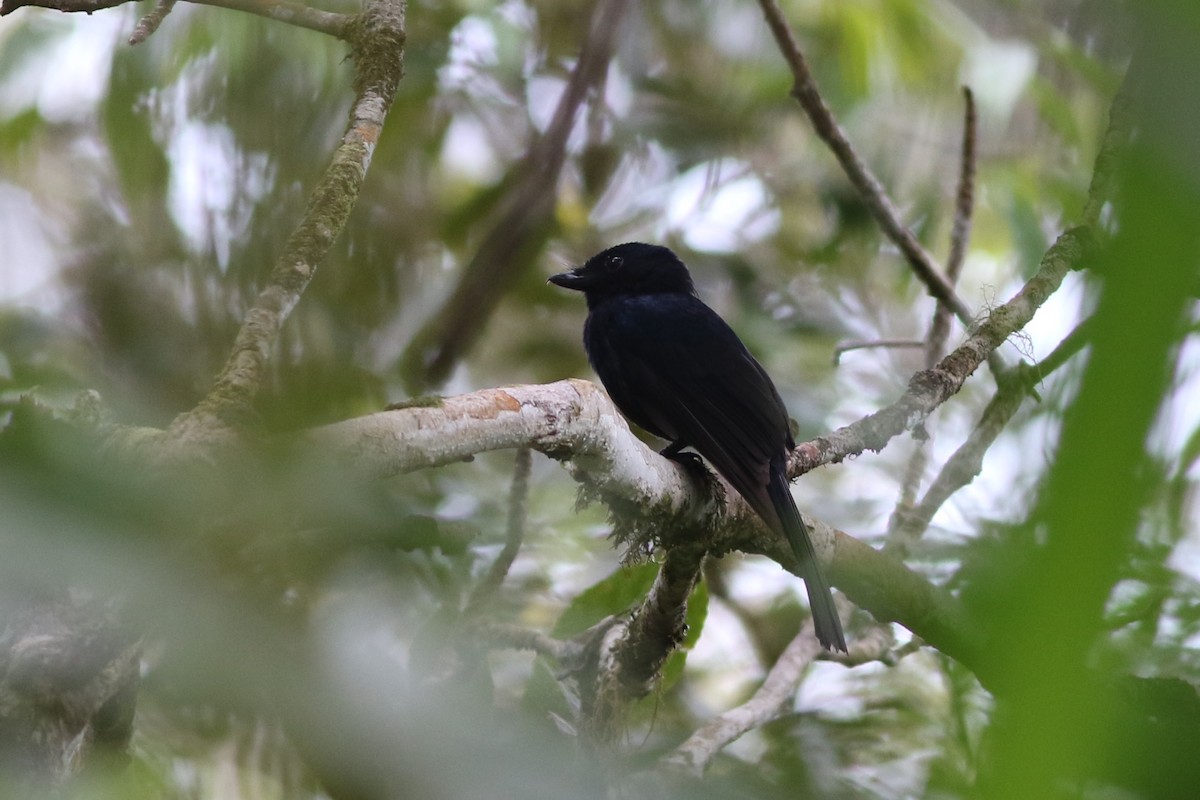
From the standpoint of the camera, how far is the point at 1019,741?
33 centimetres

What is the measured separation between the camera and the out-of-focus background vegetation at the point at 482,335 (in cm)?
101

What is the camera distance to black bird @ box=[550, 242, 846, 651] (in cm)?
280

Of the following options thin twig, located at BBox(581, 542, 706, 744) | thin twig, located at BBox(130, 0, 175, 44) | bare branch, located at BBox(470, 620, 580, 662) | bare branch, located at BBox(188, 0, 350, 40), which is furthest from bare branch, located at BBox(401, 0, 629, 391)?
thin twig, located at BBox(130, 0, 175, 44)

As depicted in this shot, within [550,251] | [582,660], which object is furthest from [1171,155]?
[550,251]

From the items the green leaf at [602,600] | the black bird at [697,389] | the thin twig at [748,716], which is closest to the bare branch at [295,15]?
the black bird at [697,389]

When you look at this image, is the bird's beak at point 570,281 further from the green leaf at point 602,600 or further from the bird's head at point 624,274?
the green leaf at point 602,600

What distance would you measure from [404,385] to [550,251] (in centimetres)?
201

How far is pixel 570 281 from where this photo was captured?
4.16 metres

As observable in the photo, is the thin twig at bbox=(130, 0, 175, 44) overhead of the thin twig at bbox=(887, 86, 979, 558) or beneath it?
beneath

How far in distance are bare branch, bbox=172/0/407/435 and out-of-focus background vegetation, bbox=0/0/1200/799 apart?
0.08 m

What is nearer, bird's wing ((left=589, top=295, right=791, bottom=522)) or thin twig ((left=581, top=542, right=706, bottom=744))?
thin twig ((left=581, top=542, right=706, bottom=744))

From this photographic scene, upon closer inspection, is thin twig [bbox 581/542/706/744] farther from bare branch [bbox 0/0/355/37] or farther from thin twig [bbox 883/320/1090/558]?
bare branch [bbox 0/0/355/37]

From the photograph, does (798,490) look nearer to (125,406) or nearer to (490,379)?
(490,379)

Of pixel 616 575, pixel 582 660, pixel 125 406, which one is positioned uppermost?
pixel 616 575
